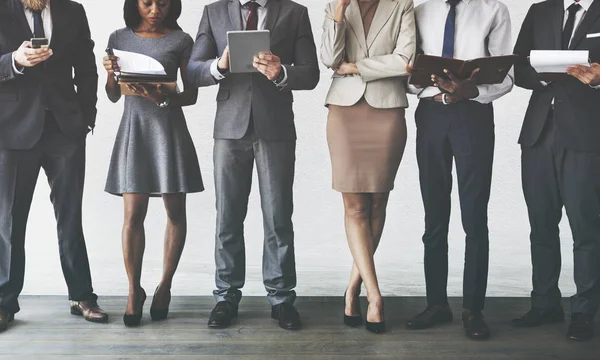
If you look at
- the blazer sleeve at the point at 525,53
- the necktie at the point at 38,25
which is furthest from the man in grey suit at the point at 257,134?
the blazer sleeve at the point at 525,53

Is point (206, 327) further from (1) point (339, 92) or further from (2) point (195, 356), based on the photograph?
(1) point (339, 92)

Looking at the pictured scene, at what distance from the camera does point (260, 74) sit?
375 cm

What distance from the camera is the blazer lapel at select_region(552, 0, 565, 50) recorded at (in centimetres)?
364

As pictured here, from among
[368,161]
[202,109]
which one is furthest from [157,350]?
[202,109]

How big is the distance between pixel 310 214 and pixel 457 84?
2038 mm

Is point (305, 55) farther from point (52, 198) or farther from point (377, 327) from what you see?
point (52, 198)

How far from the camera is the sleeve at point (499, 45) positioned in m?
3.56

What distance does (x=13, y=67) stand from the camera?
3680mm

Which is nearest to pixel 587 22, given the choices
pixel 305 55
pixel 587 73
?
pixel 587 73

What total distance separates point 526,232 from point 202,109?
2.51 metres

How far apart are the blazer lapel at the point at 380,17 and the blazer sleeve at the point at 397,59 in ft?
0.22

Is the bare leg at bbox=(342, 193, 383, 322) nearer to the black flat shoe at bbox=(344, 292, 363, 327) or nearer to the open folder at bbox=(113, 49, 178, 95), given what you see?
the black flat shoe at bbox=(344, 292, 363, 327)

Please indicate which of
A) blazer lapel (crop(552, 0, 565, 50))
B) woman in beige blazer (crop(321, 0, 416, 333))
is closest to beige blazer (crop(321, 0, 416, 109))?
woman in beige blazer (crop(321, 0, 416, 333))

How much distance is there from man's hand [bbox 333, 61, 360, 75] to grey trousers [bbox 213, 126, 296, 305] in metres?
0.48
